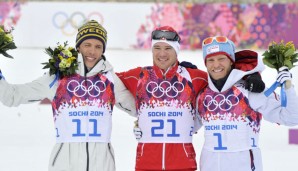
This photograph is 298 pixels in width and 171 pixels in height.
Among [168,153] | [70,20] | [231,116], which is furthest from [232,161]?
[70,20]

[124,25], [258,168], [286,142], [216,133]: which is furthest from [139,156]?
[124,25]

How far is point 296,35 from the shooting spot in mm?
9117

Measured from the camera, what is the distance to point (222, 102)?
10.8 feet

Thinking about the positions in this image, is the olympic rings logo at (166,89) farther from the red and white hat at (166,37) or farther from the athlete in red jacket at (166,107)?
the red and white hat at (166,37)

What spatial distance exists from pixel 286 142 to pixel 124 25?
12.5ft

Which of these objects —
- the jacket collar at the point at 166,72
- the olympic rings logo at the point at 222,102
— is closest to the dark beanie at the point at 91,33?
the jacket collar at the point at 166,72

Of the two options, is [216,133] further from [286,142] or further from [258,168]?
[286,142]

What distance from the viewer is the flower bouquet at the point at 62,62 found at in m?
3.35

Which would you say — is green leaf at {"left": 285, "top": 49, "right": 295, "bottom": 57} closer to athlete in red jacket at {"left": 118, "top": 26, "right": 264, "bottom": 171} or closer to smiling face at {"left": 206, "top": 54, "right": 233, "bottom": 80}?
smiling face at {"left": 206, "top": 54, "right": 233, "bottom": 80}

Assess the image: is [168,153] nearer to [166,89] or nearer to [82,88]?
[166,89]

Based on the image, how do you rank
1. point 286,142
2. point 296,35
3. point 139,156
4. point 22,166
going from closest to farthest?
point 139,156, point 22,166, point 286,142, point 296,35

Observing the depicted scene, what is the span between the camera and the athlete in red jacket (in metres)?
3.39

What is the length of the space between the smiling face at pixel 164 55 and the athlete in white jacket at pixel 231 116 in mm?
285

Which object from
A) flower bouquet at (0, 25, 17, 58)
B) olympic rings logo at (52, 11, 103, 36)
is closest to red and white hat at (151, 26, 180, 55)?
flower bouquet at (0, 25, 17, 58)
